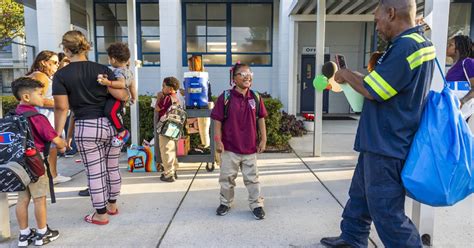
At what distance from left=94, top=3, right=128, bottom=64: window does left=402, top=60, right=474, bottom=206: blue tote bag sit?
36.6ft

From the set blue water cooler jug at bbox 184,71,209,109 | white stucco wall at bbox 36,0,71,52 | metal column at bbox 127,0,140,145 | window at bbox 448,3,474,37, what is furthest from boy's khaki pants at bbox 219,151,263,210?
window at bbox 448,3,474,37

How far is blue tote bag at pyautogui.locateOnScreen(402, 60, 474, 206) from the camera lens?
6.97 feet

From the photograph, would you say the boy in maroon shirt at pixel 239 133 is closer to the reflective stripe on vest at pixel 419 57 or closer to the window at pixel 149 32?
the reflective stripe on vest at pixel 419 57

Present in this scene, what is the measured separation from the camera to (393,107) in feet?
7.34

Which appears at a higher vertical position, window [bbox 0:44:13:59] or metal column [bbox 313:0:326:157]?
window [bbox 0:44:13:59]

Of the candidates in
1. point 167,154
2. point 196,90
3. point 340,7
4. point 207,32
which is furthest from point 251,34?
point 167,154

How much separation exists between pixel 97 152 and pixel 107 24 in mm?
9502

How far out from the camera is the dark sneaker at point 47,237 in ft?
10.1

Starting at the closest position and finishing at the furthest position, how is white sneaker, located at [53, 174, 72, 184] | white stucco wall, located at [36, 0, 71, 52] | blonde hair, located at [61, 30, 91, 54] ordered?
blonde hair, located at [61, 30, 91, 54]
white sneaker, located at [53, 174, 72, 184]
white stucco wall, located at [36, 0, 71, 52]

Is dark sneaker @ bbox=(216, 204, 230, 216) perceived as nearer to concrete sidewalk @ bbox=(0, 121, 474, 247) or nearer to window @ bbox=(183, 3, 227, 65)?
concrete sidewalk @ bbox=(0, 121, 474, 247)

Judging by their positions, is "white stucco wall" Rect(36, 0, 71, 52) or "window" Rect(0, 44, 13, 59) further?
"window" Rect(0, 44, 13, 59)

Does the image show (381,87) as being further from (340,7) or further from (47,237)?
(340,7)

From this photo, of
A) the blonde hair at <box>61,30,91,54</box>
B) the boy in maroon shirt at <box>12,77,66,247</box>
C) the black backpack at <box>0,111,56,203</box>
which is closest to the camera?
the black backpack at <box>0,111,56,203</box>

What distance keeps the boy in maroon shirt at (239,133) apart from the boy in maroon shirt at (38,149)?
60.6 inches
